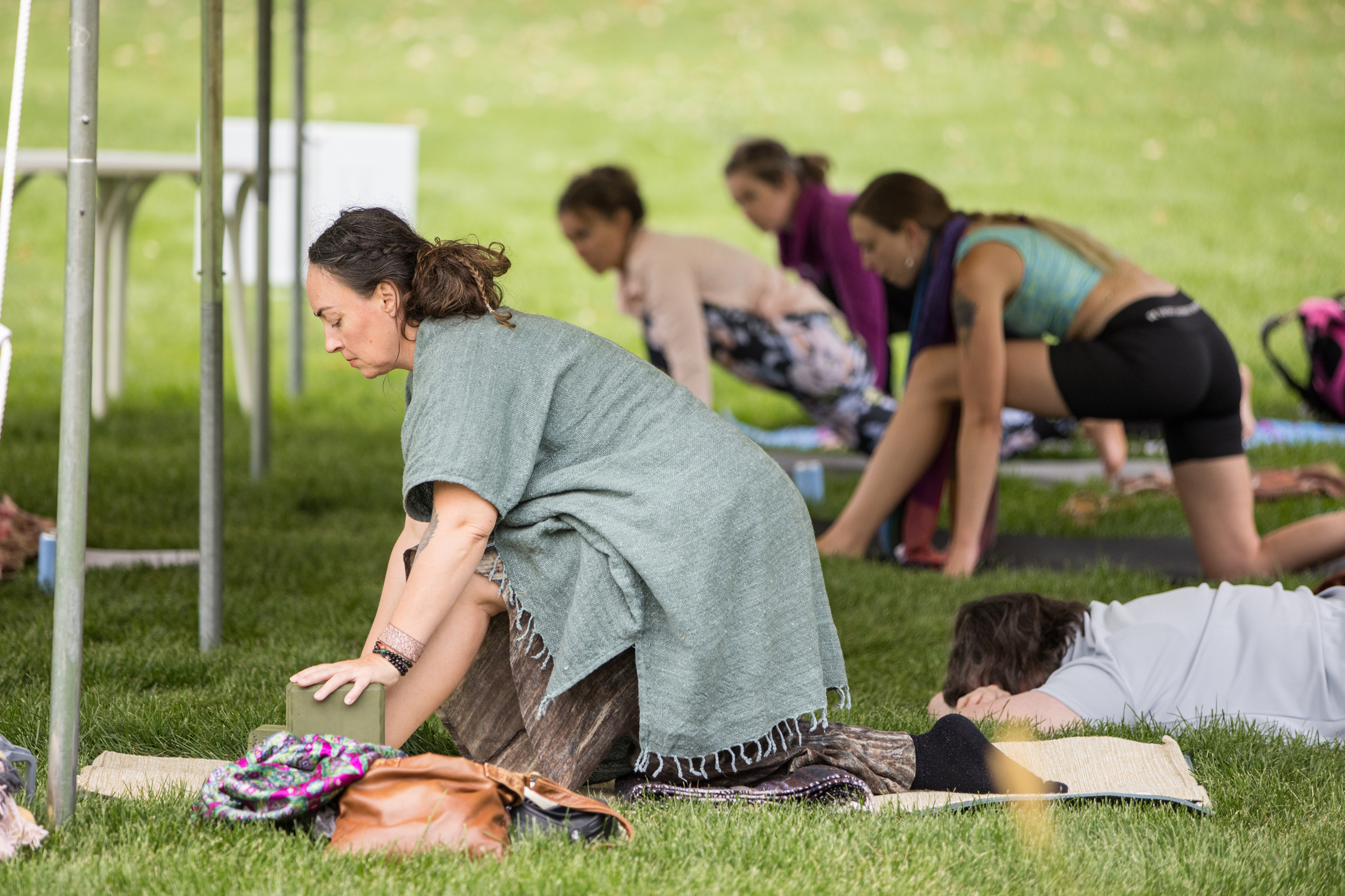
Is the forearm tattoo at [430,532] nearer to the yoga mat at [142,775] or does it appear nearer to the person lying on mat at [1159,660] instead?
the yoga mat at [142,775]

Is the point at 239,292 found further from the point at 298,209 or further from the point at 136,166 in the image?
the point at 136,166

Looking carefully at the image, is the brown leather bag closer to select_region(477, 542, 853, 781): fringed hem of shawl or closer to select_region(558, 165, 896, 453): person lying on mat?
select_region(477, 542, 853, 781): fringed hem of shawl

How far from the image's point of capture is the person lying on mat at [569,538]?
211 centimetres

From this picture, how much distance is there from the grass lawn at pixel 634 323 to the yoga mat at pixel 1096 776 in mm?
48

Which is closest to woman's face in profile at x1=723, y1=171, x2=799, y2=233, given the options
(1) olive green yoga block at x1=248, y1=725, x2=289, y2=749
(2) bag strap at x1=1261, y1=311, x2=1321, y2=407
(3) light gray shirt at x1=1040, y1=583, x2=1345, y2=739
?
(2) bag strap at x1=1261, y1=311, x2=1321, y2=407

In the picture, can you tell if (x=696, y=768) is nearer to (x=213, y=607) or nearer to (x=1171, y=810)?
(x=1171, y=810)

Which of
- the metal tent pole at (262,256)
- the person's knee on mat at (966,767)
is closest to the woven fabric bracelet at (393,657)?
the person's knee on mat at (966,767)

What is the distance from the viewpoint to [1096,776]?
2469 mm

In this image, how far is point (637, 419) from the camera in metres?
2.27

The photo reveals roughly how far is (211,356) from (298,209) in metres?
3.25

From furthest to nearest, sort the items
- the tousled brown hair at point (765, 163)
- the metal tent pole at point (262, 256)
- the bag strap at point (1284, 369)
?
1. the bag strap at point (1284, 369)
2. the tousled brown hair at point (765, 163)
3. the metal tent pole at point (262, 256)

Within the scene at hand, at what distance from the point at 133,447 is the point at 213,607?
2659mm

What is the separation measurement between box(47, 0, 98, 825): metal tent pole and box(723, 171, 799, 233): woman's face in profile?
4066mm

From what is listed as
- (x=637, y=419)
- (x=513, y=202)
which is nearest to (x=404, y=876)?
(x=637, y=419)
